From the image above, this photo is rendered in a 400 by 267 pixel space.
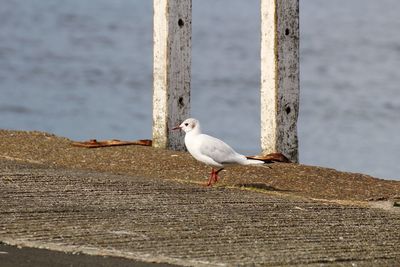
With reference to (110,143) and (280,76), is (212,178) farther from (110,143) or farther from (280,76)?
(110,143)

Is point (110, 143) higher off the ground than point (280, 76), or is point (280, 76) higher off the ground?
point (280, 76)

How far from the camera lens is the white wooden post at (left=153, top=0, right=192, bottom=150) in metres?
14.5

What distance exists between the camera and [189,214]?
372 inches

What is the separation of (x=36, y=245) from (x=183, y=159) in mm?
6103

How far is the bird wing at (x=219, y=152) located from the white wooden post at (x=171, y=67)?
259cm

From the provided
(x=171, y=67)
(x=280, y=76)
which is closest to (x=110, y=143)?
(x=171, y=67)

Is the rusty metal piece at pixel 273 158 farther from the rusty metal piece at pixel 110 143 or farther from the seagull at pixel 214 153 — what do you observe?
the seagull at pixel 214 153

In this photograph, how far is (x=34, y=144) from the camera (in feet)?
49.1

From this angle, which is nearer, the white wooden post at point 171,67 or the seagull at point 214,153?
the seagull at point 214,153

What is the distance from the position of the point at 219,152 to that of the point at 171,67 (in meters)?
2.85

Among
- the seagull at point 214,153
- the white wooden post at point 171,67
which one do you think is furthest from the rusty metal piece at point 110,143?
the seagull at point 214,153

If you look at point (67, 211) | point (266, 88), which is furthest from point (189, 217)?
point (266, 88)

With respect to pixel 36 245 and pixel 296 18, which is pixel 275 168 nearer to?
pixel 296 18

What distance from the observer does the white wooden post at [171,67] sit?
14.5 meters
